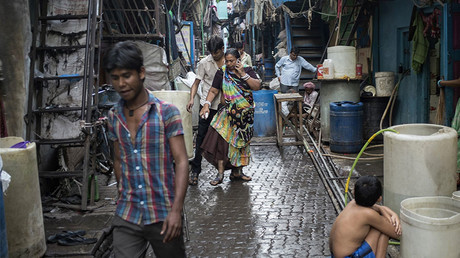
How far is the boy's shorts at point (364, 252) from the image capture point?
141 inches

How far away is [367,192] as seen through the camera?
11.9ft

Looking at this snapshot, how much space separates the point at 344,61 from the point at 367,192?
6.17 metres

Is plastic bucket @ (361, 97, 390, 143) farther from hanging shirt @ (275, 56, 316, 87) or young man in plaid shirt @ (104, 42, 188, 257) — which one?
young man in plaid shirt @ (104, 42, 188, 257)

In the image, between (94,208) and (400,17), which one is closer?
(94,208)

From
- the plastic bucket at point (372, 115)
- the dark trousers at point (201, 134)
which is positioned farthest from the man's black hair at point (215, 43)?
the plastic bucket at point (372, 115)

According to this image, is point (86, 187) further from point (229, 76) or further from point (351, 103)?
point (351, 103)

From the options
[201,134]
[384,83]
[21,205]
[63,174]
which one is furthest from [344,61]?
[21,205]

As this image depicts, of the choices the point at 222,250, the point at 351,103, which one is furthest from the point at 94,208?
the point at 351,103

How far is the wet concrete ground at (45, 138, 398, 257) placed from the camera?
4.73 metres

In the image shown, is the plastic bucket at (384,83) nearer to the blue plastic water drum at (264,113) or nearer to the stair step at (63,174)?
the blue plastic water drum at (264,113)

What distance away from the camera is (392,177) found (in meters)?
4.79

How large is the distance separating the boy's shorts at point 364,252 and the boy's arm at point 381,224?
0.16m

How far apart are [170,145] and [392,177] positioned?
2817 millimetres

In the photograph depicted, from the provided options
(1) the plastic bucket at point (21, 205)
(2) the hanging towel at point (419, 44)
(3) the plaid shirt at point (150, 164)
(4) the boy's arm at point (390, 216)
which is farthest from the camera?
(2) the hanging towel at point (419, 44)
